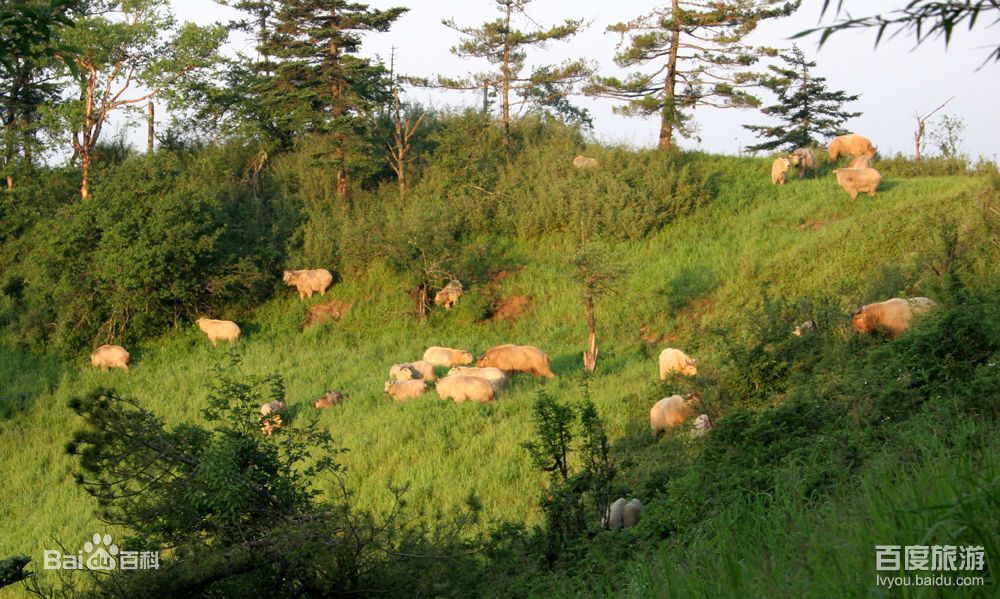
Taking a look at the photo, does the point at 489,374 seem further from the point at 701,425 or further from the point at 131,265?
the point at 131,265

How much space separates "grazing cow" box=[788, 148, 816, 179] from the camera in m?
23.7

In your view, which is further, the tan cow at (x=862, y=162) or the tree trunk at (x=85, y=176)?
the tree trunk at (x=85, y=176)

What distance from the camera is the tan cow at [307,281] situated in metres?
22.4

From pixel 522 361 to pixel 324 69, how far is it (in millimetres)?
12869

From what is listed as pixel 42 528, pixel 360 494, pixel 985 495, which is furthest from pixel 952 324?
pixel 42 528

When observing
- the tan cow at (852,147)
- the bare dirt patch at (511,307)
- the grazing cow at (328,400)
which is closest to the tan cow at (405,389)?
the grazing cow at (328,400)

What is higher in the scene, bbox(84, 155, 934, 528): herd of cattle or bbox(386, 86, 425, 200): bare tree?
bbox(386, 86, 425, 200): bare tree

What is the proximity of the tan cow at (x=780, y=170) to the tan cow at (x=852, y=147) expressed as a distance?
7.13 ft

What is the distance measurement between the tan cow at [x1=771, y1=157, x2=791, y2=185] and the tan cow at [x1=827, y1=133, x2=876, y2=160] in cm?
217

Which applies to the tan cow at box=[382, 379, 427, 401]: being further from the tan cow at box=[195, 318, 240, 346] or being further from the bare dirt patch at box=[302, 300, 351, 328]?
the tan cow at box=[195, 318, 240, 346]

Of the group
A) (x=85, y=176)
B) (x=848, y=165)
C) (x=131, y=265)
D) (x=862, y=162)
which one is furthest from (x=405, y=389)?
(x=848, y=165)

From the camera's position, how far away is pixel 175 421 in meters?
15.4

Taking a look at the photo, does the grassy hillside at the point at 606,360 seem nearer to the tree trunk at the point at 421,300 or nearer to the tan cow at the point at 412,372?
the tree trunk at the point at 421,300

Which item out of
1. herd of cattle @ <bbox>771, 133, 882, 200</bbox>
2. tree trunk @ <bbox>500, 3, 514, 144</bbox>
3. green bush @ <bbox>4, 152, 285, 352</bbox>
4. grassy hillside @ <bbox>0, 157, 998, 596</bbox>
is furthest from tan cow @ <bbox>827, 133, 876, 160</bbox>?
green bush @ <bbox>4, 152, 285, 352</bbox>
